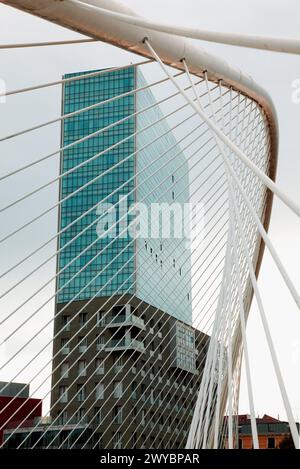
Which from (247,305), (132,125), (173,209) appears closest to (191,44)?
(247,305)

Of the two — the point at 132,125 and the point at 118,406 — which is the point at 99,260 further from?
the point at 118,406

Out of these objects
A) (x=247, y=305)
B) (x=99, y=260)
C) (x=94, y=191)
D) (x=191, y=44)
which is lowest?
(x=247, y=305)

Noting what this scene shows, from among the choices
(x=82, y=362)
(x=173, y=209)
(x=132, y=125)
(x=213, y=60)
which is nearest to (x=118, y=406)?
(x=82, y=362)

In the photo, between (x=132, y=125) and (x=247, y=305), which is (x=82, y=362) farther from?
(x=247, y=305)

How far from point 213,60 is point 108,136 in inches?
2174

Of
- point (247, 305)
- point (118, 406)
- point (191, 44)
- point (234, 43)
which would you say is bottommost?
point (118, 406)

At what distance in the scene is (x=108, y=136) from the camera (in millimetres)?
62906

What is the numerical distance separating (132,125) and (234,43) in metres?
54.1
